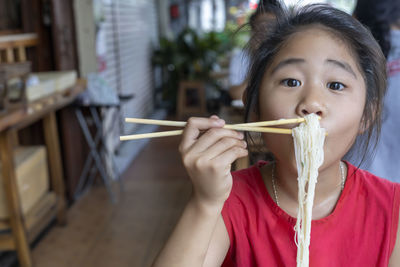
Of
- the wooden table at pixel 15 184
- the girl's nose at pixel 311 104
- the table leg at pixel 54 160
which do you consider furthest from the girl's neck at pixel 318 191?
the table leg at pixel 54 160

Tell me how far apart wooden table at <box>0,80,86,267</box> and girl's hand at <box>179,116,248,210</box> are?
1.75m

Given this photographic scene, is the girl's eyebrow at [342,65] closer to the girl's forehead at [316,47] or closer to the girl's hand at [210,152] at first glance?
the girl's forehead at [316,47]

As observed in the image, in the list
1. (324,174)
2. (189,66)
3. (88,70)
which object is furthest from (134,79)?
(324,174)

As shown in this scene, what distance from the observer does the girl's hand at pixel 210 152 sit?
2.99 ft

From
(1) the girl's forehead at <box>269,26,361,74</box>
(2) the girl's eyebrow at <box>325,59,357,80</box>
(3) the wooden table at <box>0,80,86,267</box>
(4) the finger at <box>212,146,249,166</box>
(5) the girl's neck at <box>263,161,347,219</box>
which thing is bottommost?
(3) the wooden table at <box>0,80,86,267</box>

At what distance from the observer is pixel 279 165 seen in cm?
123

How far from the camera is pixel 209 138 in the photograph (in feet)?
3.02

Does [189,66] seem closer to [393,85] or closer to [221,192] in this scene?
[393,85]

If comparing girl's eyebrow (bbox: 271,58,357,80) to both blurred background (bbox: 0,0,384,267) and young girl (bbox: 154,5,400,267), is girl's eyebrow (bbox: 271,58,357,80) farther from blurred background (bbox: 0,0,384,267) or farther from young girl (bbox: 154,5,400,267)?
blurred background (bbox: 0,0,384,267)

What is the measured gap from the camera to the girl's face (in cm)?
101

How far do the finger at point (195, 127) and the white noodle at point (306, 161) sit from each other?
0.19m

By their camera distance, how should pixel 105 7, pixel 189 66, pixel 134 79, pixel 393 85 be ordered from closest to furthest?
pixel 393 85 < pixel 105 7 < pixel 134 79 < pixel 189 66

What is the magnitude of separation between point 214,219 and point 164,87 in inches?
306

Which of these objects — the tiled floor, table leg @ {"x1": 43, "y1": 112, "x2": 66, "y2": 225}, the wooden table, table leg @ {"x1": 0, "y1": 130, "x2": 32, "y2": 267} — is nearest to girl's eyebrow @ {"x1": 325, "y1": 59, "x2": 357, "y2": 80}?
the wooden table
